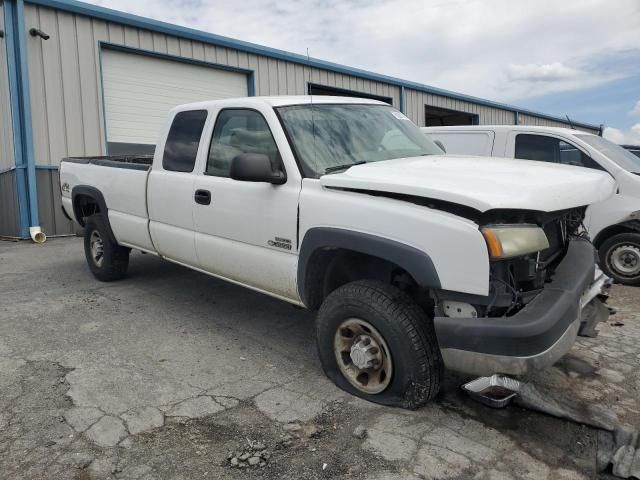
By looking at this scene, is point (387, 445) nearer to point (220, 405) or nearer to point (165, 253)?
point (220, 405)

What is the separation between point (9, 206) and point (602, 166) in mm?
10240

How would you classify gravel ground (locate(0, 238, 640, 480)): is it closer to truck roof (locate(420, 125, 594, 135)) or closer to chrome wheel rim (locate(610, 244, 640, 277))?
chrome wheel rim (locate(610, 244, 640, 277))

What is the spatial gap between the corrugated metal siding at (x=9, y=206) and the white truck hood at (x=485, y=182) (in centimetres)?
865

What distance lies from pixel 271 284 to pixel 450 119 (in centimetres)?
2175

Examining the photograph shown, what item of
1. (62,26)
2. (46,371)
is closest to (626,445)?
(46,371)

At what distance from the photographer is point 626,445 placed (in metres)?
2.70

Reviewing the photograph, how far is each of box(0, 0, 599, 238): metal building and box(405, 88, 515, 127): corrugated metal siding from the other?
19.3ft

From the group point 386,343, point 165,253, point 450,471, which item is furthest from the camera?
point 165,253

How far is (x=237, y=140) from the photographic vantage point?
412 cm

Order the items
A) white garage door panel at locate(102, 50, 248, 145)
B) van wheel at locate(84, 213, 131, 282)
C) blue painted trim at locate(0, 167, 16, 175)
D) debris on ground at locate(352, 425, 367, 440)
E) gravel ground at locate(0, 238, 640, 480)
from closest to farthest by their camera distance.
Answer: gravel ground at locate(0, 238, 640, 480), debris on ground at locate(352, 425, 367, 440), van wheel at locate(84, 213, 131, 282), blue painted trim at locate(0, 167, 16, 175), white garage door panel at locate(102, 50, 248, 145)

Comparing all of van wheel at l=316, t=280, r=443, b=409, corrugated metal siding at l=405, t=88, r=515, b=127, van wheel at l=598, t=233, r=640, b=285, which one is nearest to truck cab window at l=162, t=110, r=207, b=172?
van wheel at l=316, t=280, r=443, b=409

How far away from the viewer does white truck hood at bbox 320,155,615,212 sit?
2.60 metres

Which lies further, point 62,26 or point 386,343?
point 62,26

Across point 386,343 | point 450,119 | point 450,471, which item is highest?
point 450,119
